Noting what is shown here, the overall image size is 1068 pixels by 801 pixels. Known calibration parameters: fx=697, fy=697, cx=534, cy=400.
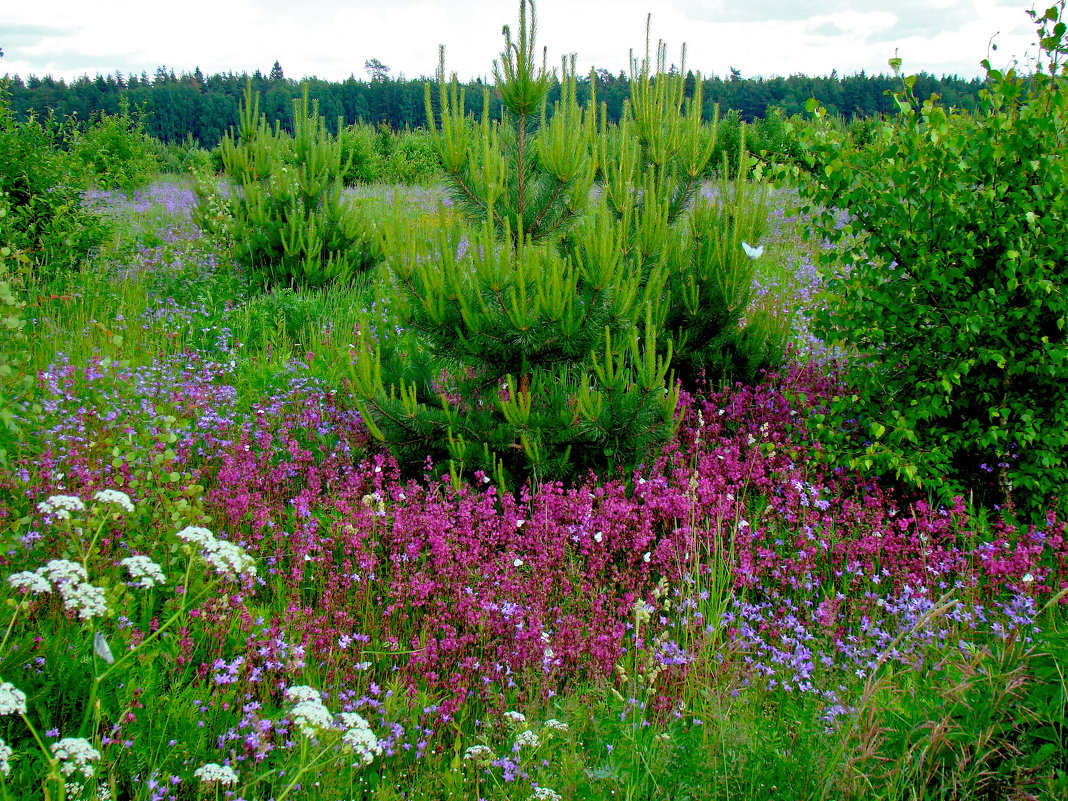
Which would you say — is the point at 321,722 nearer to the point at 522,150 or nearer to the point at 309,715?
the point at 309,715

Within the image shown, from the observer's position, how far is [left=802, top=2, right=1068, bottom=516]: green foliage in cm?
383

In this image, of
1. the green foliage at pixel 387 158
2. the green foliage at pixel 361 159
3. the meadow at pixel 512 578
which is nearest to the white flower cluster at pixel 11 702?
the meadow at pixel 512 578

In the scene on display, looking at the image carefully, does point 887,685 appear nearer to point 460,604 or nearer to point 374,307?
point 460,604

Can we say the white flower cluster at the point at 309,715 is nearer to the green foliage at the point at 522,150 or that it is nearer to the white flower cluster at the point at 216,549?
the white flower cluster at the point at 216,549

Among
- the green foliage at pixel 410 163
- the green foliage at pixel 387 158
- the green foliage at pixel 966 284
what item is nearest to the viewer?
the green foliage at pixel 966 284

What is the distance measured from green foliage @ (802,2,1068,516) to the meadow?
0.43 ft

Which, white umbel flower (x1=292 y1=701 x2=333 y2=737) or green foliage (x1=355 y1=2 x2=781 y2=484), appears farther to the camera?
green foliage (x1=355 y1=2 x2=781 y2=484)

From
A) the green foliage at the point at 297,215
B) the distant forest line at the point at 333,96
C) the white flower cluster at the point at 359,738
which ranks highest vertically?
the distant forest line at the point at 333,96

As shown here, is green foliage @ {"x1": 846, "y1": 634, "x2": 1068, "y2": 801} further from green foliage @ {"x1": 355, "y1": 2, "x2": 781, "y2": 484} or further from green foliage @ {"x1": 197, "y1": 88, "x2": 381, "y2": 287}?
green foliage @ {"x1": 197, "y1": 88, "x2": 381, "y2": 287}

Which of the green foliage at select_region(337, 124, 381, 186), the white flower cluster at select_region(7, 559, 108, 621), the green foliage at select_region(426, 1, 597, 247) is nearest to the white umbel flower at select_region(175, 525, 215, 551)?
the white flower cluster at select_region(7, 559, 108, 621)

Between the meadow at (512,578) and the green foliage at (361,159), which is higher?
the green foliage at (361,159)

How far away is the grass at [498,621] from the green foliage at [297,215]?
340 centimetres

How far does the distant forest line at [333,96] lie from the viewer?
199ft

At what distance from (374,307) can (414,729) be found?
20.3 ft
